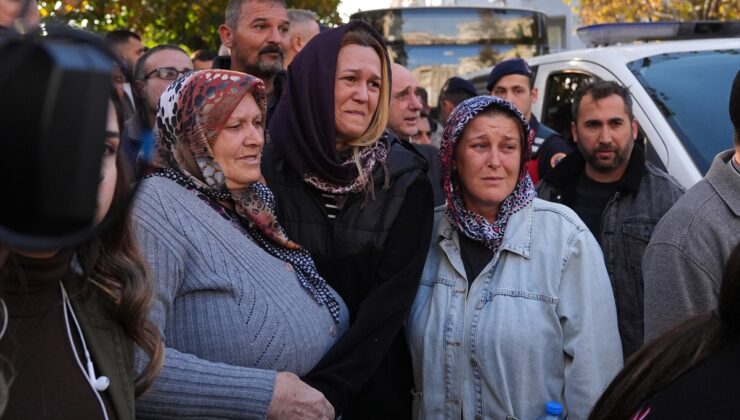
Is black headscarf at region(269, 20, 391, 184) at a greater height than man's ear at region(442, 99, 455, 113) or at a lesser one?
greater

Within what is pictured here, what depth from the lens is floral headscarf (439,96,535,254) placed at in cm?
348

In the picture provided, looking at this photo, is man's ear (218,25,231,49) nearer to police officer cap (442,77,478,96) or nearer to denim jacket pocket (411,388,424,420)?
police officer cap (442,77,478,96)

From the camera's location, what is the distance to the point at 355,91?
11.2ft

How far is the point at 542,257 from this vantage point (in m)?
3.37

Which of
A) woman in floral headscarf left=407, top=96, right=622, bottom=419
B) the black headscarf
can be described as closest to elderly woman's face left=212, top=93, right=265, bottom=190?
the black headscarf

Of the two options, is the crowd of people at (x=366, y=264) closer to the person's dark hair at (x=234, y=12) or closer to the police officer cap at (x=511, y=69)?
the person's dark hair at (x=234, y=12)

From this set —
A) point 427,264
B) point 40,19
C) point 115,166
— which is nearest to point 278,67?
point 427,264

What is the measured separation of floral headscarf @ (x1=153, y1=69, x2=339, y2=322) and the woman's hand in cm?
34

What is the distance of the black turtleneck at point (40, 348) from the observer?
1631 mm

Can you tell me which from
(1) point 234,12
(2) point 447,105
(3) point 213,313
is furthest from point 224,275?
(2) point 447,105

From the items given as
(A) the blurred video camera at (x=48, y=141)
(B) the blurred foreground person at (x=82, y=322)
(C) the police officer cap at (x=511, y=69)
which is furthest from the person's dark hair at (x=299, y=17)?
(A) the blurred video camera at (x=48, y=141)

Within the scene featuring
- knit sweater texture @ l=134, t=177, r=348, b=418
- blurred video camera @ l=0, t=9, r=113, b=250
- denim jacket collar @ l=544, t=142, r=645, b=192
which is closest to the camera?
blurred video camera @ l=0, t=9, r=113, b=250

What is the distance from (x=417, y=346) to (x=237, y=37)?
254cm

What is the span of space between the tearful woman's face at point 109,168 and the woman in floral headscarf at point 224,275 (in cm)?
94
